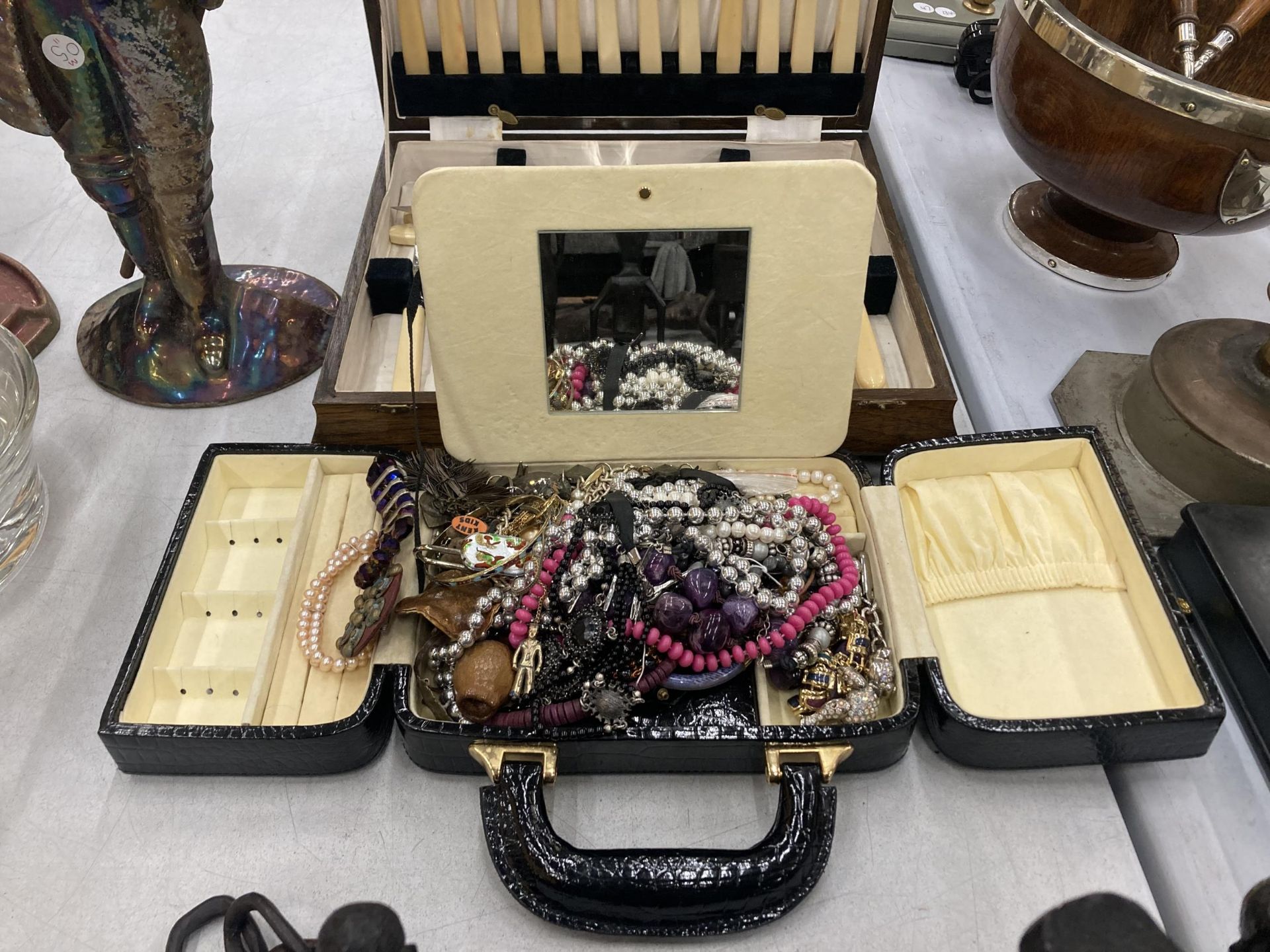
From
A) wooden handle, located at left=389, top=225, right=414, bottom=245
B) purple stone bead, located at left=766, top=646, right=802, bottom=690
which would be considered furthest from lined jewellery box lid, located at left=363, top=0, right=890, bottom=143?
purple stone bead, located at left=766, top=646, right=802, bottom=690

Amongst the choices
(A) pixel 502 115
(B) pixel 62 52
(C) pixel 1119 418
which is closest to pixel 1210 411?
(C) pixel 1119 418

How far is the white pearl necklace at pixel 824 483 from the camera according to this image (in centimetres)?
76

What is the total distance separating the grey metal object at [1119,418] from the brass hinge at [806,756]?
387 mm

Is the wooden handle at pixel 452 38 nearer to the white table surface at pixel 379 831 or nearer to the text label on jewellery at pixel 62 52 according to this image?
the text label on jewellery at pixel 62 52

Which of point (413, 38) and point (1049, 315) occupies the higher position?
point (413, 38)

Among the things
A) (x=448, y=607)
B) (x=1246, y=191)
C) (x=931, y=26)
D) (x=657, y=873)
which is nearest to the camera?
(x=657, y=873)

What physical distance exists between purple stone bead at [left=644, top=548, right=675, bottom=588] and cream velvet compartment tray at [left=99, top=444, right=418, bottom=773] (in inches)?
7.1

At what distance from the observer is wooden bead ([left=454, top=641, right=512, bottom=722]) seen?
0.61 meters

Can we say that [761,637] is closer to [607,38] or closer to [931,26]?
[607,38]

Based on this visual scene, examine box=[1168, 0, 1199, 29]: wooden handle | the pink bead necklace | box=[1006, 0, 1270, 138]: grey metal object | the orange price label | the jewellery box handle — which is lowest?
the jewellery box handle

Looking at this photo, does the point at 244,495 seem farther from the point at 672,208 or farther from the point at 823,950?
the point at 823,950

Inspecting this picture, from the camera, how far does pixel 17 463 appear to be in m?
0.73

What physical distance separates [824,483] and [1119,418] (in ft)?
1.08

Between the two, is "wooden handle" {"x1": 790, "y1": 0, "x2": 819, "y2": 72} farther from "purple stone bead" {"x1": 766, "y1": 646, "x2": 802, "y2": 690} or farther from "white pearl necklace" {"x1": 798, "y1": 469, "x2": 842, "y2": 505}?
"purple stone bead" {"x1": 766, "y1": 646, "x2": 802, "y2": 690}
